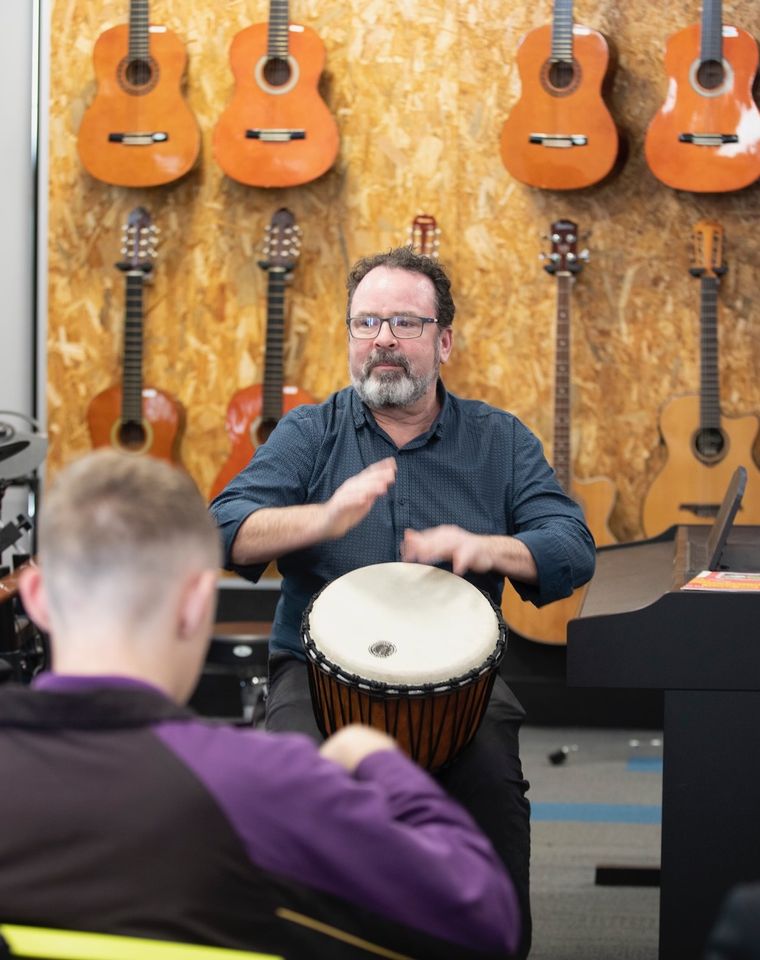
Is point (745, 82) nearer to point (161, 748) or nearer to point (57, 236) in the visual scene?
point (57, 236)

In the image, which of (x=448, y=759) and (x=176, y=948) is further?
(x=448, y=759)

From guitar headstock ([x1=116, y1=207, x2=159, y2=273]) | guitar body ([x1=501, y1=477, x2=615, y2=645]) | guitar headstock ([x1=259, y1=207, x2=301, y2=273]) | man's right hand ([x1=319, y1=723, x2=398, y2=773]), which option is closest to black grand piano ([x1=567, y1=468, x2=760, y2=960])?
man's right hand ([x1=319, y1=723, x2=398, y2=773])

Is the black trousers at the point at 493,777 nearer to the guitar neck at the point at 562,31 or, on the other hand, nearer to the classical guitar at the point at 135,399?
the classical guitar at the point at 135,399

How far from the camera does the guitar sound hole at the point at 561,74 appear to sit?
4.50 m

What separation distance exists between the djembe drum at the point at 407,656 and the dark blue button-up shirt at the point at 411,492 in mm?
267

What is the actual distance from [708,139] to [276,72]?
149 centimetres

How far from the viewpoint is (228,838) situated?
122 cm

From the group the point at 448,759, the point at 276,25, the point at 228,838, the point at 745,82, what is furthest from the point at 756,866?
the point at 276,25

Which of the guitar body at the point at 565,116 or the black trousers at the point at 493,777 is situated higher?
the guitar body at the point at 565,116

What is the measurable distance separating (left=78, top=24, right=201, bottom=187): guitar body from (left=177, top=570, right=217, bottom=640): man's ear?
3.60m

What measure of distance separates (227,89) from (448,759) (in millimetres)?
3121

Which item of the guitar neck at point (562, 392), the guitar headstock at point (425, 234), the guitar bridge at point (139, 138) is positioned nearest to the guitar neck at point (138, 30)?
the guitar bridge at point (139, 138)

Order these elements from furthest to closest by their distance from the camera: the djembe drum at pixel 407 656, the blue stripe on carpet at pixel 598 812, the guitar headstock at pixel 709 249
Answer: the guitar headstock at pixel 709 249 < the blue stripe on carpet at pixel 598 812 < the djembe drum at pixel 407 656

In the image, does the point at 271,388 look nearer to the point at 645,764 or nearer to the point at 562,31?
the point at 562,31
